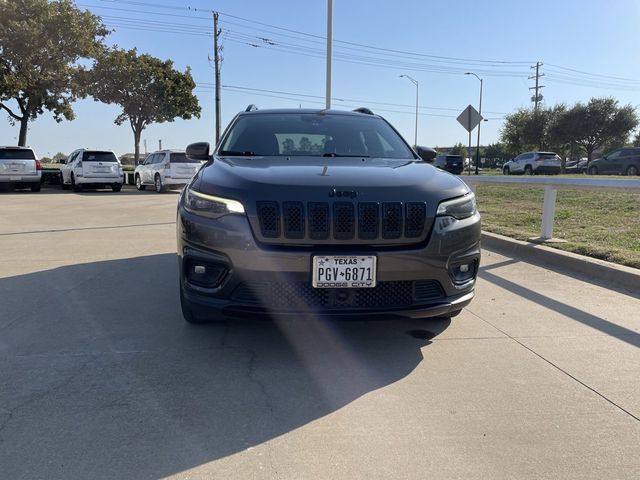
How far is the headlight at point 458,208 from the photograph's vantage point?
11.3 ft

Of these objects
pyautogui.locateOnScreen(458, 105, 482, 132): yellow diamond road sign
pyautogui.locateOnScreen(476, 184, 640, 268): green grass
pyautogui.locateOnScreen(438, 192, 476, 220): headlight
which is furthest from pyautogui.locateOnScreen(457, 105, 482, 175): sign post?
pyautogui.locateOnScreen(438, 192, 476, 220): headlight

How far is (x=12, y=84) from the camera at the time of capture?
23062 mm

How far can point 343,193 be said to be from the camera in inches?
128

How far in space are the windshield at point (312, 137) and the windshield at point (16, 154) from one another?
18335mm

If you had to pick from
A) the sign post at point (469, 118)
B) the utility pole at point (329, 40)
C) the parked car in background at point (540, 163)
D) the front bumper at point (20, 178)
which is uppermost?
the utility pole at point (329, 40)

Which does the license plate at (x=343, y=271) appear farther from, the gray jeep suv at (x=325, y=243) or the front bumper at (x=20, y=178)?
the front bumper at (x=20, y=178)

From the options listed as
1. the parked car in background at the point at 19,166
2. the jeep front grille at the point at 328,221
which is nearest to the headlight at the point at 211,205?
the jeep front grille at the point at 328,221

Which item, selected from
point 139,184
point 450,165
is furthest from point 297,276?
point 139,184

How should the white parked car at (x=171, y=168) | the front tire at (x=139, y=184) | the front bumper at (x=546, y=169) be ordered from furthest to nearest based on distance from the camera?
the front bumper at (x=546, y=169), the front tire at (x=139, y=184), the white parked car at (x=171, y=168)

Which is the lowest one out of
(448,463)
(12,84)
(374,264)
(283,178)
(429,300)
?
(448,463)

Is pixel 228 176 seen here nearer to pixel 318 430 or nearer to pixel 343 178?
pixel 343 178

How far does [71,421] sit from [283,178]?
1.83m

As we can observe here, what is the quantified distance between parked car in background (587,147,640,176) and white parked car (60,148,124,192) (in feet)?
81.4

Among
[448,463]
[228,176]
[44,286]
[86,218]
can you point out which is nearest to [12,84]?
[86,218]
